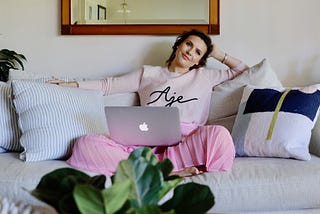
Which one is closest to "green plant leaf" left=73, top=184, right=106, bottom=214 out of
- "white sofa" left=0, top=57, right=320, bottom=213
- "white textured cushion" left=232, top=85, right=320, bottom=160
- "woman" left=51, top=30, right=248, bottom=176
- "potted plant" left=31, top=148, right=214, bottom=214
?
"potted plant" left=31, top=148, right=214, bottom=214

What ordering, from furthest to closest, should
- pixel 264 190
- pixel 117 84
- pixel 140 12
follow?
pixel 140 12
pixel 117 84
pixel 264 190

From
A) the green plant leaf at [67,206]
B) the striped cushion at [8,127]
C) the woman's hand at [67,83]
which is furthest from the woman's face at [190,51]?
the green plant leaf at [67,206]

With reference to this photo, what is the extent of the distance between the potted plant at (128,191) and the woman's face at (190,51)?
5.24 feet

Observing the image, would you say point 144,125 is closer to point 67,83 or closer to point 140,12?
point 67,83

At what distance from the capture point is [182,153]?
182 centimetres

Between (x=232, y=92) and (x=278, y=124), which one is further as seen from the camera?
(x=232, y=92)

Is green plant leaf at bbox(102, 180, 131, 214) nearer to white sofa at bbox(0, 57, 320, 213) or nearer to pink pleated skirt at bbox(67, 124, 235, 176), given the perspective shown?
white sofa at bbox(0, 57, 320, 213)

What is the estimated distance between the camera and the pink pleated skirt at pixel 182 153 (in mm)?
1746

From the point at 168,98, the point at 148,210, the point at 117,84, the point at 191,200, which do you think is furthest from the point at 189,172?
the point at 148,210

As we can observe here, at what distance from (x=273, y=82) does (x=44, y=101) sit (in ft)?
3.99

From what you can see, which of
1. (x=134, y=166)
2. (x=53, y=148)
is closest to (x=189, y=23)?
(x=53, y=148)

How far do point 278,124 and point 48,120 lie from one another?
1.06 metres

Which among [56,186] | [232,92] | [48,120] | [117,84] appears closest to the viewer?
[56,186]

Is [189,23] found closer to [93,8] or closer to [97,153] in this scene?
[93,8]
